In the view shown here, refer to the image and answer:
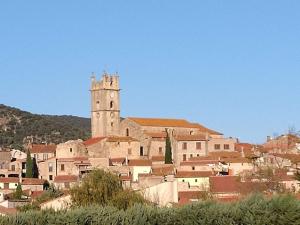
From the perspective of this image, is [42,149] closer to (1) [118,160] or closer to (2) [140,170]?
(1) [118,160]

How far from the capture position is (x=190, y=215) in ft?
110

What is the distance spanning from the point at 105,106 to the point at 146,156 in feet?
34.2

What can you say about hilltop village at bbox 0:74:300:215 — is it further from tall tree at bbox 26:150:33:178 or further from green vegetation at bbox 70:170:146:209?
green vegetation at bbox 70:170:146:209

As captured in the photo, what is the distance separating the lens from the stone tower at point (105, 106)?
4102 inches

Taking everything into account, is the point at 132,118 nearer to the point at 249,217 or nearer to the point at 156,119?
the point at 156,119

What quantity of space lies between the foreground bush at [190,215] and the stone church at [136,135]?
197 feet

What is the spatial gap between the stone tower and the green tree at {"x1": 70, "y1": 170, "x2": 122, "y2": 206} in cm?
5247

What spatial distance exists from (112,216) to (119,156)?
62972mm

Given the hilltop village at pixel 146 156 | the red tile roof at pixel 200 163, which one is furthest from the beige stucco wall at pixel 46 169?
the red tile roof at pixel 200 163

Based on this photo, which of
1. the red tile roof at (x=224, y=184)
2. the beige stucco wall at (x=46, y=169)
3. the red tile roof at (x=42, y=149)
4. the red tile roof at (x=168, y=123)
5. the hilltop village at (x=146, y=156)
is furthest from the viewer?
the red tile roof at (x=168, y=123)

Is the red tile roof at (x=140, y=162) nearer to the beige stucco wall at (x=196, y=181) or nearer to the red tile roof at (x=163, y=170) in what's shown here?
the red tile roof at (x=163, y=170)

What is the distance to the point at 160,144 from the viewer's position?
3895 inches

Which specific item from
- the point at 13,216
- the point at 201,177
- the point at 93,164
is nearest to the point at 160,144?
the point at 93,164

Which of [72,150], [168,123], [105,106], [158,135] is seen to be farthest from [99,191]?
[105,106]
